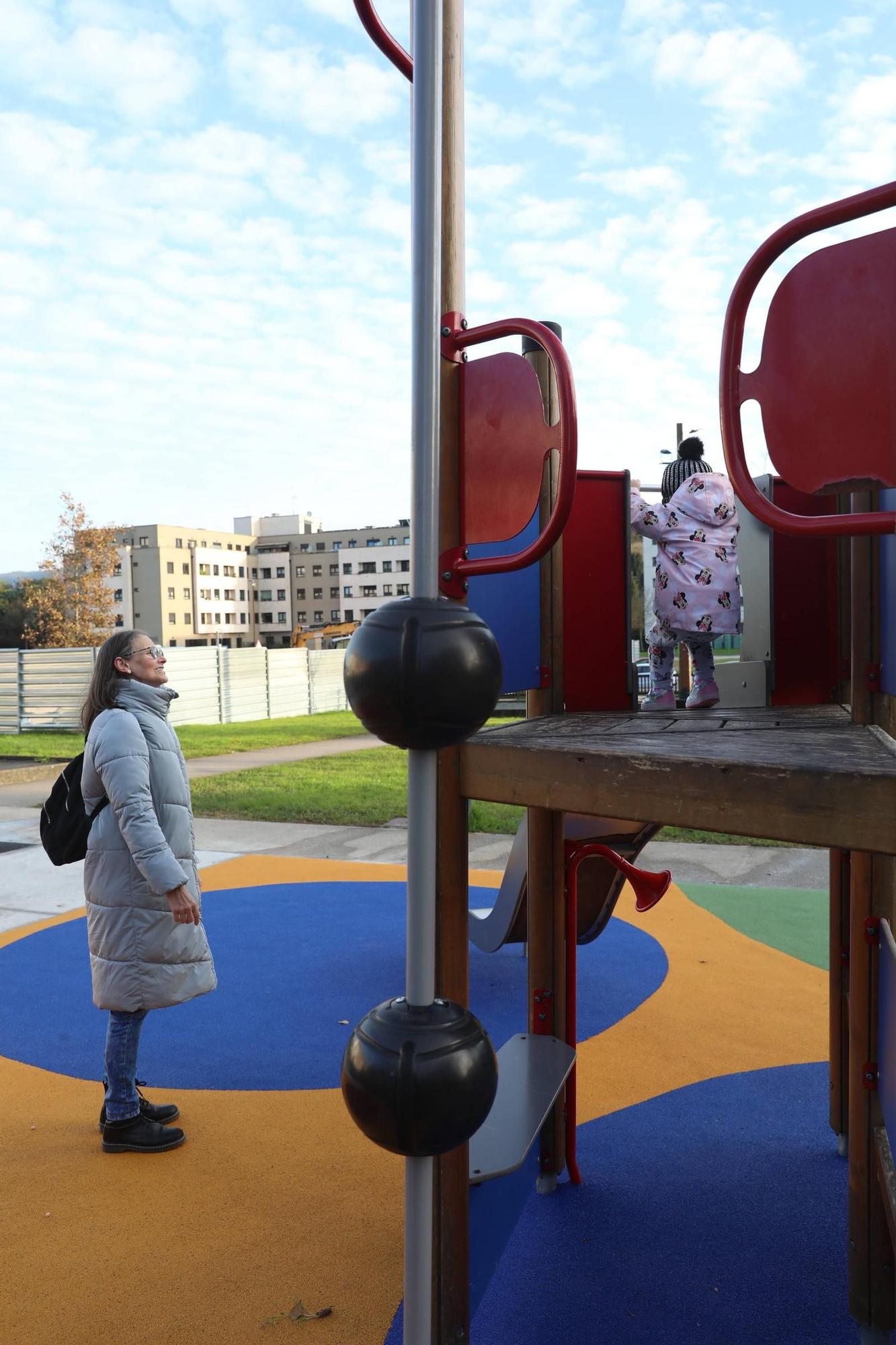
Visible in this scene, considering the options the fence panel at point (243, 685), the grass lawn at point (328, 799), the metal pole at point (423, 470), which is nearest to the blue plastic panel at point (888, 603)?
the metal pole at point (423, 470)

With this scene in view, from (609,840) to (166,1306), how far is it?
84.4 inches

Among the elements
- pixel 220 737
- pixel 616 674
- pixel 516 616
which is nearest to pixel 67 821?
pixel 516 616

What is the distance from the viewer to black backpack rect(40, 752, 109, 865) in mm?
3443

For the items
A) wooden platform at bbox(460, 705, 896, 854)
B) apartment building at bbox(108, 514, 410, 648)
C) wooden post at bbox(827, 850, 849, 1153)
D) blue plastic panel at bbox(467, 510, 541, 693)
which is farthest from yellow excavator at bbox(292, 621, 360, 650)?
wooden platform at bbox(460, 705, 896, 854)

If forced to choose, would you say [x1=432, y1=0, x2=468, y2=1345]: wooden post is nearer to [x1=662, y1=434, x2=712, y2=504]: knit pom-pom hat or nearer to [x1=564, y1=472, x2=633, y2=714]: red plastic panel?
[x1=564, y1=472, x2=633, y2=714]: red plastic panel

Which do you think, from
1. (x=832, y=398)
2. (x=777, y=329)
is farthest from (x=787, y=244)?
(x=832, y=398)

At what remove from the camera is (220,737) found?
60.0 feet

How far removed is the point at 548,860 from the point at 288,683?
21892 millimetres

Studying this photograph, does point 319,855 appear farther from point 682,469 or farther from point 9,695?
point 9,695

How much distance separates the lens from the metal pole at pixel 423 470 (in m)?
1.29

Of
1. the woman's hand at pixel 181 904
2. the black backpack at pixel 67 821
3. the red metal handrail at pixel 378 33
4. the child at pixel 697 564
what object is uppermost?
the red metal handrail at pixel 378 33

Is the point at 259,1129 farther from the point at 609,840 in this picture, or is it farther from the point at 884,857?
the point at 884,857

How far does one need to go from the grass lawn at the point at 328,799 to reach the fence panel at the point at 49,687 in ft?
27.8

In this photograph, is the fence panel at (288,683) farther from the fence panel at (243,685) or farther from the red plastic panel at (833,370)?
the red plastic panel at (833,370)
